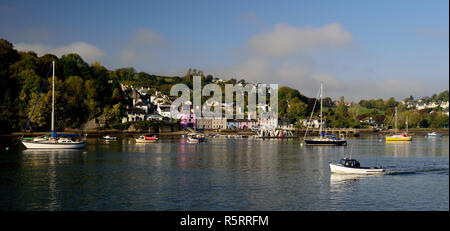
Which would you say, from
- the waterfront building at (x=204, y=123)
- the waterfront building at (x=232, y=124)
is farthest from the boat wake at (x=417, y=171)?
the waterfront building at (x=232, y=124)

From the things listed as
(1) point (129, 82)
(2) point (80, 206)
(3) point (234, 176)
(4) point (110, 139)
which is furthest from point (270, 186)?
(1) point (129, 82)

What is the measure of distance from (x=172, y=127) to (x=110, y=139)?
105 feet

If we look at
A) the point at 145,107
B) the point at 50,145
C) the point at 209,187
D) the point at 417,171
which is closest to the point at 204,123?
the point at 145,107

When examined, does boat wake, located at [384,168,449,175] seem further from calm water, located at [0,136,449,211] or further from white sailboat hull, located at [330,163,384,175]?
white sailboat hull, located at [330,163,384,175]

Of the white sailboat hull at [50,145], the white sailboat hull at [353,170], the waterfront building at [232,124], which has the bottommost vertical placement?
the white sailboat hull at [353,170]

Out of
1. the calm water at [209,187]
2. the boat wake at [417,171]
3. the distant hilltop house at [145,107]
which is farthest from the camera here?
the distant hilltop house at [145,107]

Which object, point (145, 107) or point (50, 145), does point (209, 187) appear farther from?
point (145, 107)

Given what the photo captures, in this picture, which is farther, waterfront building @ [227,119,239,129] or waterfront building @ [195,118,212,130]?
waterfront building @ [227,119,239,129]

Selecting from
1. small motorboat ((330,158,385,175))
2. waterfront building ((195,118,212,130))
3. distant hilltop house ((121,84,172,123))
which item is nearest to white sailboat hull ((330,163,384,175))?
small motorboat ((330,158,385,175))

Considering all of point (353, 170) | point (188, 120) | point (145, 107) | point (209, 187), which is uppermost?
point (145, 107)

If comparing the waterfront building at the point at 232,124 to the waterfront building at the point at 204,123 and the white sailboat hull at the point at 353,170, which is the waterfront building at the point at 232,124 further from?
the white sailboat hull at the point at 353,170

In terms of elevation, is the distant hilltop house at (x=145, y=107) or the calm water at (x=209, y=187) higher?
the distant hilltop house at (x=145, y=107)

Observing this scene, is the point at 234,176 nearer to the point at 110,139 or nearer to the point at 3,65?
the point at 110,139

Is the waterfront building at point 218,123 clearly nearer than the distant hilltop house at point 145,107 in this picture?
No
